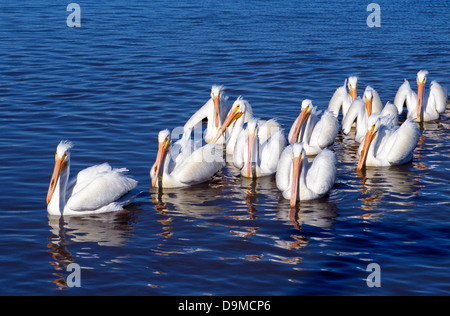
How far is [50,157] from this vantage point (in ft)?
33.6

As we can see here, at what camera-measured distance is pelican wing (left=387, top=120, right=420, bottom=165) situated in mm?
9992

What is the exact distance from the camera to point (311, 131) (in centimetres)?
1092

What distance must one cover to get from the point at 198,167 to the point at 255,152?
0.84 metres

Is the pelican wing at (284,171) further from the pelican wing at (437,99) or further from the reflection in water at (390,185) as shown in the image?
the pelican wing at (437,99)

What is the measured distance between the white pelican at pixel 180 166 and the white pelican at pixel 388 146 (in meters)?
1.97

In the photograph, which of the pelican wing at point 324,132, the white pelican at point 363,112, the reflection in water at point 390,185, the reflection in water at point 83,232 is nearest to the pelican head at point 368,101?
the white pelican at point 363,112

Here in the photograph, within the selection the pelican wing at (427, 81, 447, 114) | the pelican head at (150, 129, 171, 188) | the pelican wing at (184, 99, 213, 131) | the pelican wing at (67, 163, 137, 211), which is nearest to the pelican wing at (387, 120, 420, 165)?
the pelican wing at (427, 81, 447, 114)

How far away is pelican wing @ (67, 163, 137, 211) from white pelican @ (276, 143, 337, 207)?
1.75m

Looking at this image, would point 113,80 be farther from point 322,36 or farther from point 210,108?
point 322,36

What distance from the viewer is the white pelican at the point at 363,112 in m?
11.2

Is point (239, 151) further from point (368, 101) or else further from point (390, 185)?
point (368, 101)

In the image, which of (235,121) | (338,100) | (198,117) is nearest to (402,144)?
(338,100)

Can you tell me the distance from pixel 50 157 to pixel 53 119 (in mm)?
1825
